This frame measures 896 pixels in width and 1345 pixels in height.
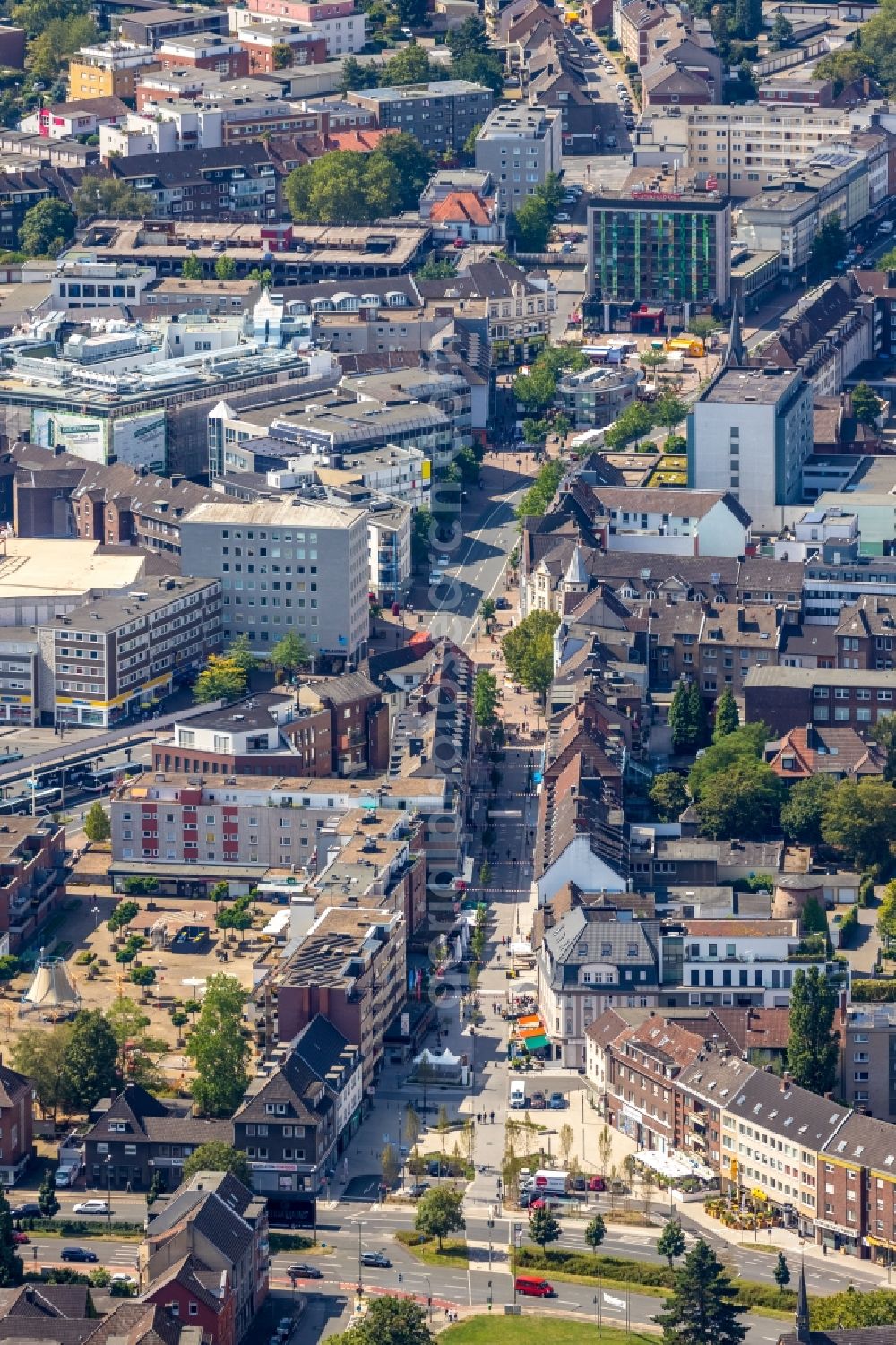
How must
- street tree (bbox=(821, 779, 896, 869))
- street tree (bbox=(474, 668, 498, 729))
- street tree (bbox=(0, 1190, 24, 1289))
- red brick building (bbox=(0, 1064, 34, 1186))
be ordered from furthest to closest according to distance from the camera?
street tree (bbox=(474, 668, 498, 729))
street tree (bbox=(821, 779, 896, 869))
red brick building (bbox=(0, 1064, 34, 1186))
street tree (bbox=(0, 1190, 24, 1289))

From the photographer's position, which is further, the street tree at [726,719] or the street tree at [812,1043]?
the street tree at [726,719]

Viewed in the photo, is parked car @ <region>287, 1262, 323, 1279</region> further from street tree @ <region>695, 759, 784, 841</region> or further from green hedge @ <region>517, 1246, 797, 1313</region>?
street tree @ <region>695, 759, 784, 841</region>

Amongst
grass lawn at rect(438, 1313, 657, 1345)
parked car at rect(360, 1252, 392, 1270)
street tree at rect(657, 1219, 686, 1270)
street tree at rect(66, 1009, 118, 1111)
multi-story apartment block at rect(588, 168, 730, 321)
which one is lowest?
grass lawn at rect(438, 1313, 657, 1345)

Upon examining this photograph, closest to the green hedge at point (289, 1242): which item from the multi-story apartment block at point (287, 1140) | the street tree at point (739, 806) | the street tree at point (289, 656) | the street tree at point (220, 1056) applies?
the multi-story apartment block at point (287, 1140)

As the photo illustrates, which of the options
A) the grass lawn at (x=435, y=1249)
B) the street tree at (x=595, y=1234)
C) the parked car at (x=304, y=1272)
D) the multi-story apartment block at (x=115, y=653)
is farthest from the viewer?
the multi-story apartment block at (x=115, y=653)

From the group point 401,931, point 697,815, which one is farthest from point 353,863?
point 697,815

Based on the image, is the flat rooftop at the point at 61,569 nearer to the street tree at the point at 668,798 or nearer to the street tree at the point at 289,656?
the street tree at the point at 289,656

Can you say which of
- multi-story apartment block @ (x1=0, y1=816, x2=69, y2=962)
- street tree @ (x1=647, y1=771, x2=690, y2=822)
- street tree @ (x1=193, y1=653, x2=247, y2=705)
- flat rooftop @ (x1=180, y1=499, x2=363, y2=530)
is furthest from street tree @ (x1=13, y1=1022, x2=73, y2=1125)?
flat rooftop @ (x1=180, y1=499, x2=363, y2=530)
